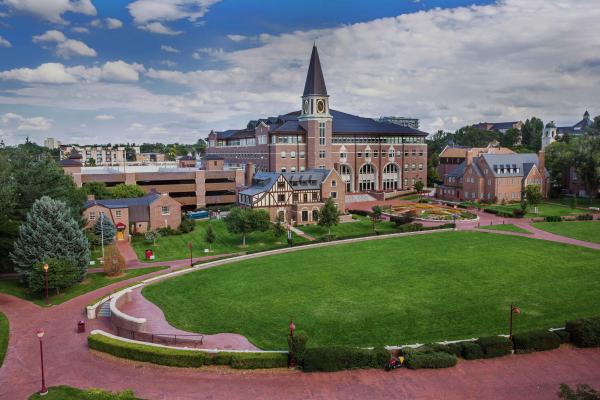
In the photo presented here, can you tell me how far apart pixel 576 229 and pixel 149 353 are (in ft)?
173

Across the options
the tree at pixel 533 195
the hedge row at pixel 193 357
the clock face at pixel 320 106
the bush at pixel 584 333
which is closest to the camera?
the hedge row at pixel 193 357

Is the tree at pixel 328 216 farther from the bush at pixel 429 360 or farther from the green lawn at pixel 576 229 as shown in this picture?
the bush at pixel 429 360

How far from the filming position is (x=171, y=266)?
44.5 metres

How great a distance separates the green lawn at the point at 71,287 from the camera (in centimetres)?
3550

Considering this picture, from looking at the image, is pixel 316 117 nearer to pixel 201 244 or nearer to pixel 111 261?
pixel 201 244

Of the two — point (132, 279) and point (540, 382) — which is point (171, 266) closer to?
point (132, 279)

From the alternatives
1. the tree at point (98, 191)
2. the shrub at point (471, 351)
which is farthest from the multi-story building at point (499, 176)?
the shrub at point (471, 351)

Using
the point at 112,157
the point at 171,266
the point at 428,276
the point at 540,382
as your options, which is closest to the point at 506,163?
the point at 428,276

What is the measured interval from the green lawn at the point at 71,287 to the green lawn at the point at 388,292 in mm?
5059

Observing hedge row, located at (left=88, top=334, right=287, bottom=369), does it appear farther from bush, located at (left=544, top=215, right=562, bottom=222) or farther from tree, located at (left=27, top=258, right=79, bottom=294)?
bush, located at (left=544, top=215, right=562, bottom=222)

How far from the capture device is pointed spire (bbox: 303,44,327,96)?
8358 cm

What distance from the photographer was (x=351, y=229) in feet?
201

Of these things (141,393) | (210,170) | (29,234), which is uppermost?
(210,170)

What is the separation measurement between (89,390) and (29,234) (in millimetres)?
21525
